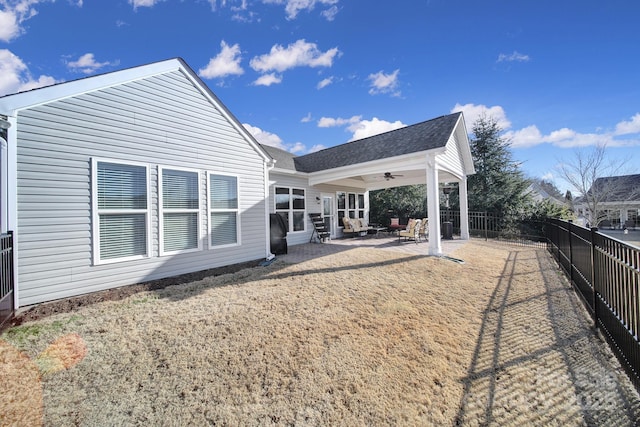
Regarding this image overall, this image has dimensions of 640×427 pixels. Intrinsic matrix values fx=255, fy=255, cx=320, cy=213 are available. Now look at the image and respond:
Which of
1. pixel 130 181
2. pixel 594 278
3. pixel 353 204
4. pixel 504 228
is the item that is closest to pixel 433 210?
pixel 594 278

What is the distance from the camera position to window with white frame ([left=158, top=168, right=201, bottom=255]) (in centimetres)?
575

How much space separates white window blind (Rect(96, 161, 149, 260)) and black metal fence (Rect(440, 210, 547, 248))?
13.3 meters

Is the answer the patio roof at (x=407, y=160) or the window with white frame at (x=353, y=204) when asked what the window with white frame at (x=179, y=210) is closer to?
the patio roof at (x=407, y=160)

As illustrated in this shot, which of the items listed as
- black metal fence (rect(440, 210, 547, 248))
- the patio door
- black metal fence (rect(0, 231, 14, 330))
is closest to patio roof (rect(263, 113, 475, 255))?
the patio door

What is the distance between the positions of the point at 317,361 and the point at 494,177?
18228 millimetres

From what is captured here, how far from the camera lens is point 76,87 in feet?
15.6

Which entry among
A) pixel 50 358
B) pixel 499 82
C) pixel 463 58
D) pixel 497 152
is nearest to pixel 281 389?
pixel 50 358

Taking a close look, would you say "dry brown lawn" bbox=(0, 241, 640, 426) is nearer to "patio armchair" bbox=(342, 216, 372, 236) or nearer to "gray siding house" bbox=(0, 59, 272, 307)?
"gray siding house" bbox=(0, 59, 272, 307)

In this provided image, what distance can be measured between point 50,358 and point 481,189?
19.9 meters

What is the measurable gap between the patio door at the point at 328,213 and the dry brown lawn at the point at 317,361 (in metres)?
7.90

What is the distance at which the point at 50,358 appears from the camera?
290cm

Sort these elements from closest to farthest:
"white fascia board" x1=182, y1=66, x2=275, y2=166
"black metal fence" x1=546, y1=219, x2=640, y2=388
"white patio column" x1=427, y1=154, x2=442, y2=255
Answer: "black metal fence" x1=546, y1=219, x2=640, y2=388 < "white fascia board" x1=182, y1=66, x2=275, y2=166 < "white patio column" x1=427, y1=154, x2=442, y2=255

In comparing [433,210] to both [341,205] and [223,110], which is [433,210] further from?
[223,110]

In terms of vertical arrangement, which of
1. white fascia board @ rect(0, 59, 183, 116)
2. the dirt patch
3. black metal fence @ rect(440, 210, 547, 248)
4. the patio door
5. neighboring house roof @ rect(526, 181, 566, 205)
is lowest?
the dirt patch
